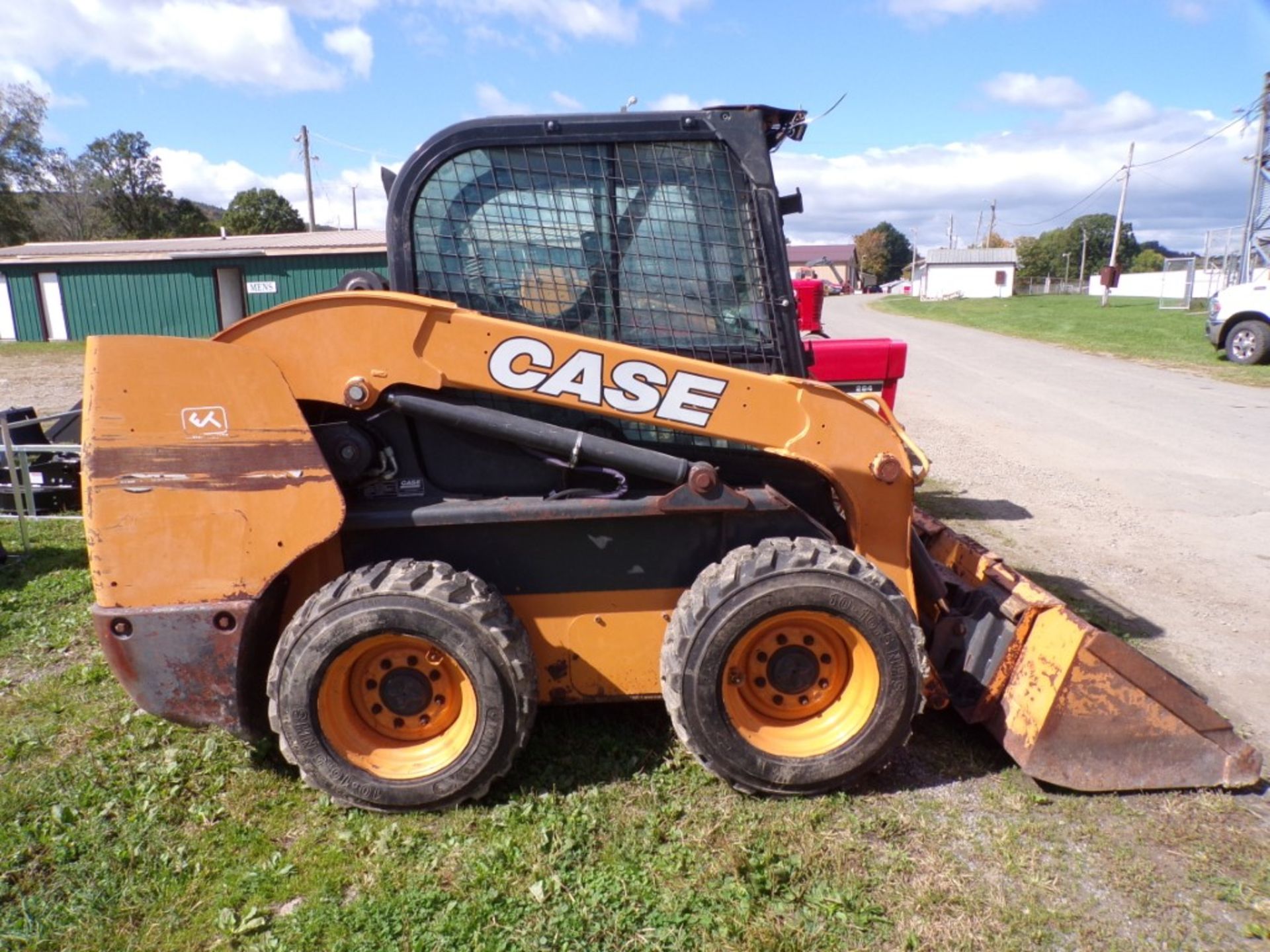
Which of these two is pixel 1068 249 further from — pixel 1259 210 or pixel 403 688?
pixel 403 688

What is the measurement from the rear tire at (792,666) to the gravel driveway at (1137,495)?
183 centimetres

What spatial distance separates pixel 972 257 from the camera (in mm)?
74500

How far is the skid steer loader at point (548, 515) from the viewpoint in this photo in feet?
10.6

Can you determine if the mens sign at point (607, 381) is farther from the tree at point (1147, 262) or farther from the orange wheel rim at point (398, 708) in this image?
the tree at point (1147, 262)

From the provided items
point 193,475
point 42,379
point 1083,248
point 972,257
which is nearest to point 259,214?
point 42,379

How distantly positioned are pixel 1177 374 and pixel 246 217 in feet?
137

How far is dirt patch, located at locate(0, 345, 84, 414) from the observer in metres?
15.1

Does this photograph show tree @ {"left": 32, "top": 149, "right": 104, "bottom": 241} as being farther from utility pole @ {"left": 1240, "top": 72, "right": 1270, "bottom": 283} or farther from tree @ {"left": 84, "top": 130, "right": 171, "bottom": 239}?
utility pole @ {"left": 1240, "top": 72, "right": 1270, "bottom": 283}

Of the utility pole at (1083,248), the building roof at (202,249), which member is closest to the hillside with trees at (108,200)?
the building roof at (202,249)

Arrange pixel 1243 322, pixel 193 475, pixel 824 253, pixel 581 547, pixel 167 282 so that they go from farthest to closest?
pixel 824 253 < pixel 167 282 < pixel 1243 322 < pixel 581 547 < pixel 193 475

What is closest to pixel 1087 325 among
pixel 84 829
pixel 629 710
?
pixel 629 710

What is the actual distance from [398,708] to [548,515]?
0.92 m

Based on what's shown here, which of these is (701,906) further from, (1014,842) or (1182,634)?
(1182,634)

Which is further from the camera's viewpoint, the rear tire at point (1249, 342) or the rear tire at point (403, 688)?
the rear tire at point (1249, 342)
